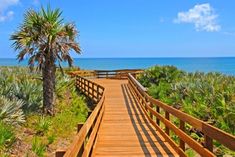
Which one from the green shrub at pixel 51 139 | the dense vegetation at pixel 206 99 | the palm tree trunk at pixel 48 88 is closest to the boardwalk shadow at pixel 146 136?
the dense vegetation at pixel 206 99

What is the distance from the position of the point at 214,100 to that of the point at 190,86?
13.0 ft

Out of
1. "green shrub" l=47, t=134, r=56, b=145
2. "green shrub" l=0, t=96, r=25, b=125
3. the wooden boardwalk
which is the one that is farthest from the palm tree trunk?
"green shrub" l=47, t=134, r=56, b=145

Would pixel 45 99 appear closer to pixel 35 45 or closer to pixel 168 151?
pixel 35 45

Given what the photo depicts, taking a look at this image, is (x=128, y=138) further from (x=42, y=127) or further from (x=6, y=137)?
(x=42, y=127)

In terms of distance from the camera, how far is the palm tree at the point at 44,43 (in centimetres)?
1895

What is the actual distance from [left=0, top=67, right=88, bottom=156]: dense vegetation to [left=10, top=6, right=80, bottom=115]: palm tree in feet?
3.30

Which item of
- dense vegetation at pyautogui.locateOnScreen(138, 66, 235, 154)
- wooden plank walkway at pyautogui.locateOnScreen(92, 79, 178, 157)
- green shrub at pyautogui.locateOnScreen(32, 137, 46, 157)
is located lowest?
green shrub at pyautogui.locateOnScreen(32, 137, 46, 157)

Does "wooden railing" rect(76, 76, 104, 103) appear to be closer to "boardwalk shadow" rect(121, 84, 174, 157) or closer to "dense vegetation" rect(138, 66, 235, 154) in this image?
"dense vegetation" rect(138, 66, 235, 154)

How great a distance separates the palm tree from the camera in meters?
19.0

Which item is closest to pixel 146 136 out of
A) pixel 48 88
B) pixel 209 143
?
pixel 209 143

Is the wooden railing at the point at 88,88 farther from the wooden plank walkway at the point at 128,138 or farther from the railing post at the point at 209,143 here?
the railing post at the point at 209,143

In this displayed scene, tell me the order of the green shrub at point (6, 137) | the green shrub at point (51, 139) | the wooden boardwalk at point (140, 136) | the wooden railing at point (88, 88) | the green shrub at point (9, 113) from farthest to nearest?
1. the wooden railing at point (88, 88)
2. the green shrub at point (51, 139)
3. the green shrub at point (9, 113)
4. the green shrub at point (6, 137)
5. the wooden boardwalk at point (140, 136)

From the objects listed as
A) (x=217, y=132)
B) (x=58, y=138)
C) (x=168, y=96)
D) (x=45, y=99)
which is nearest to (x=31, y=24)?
(x=45, y=99)

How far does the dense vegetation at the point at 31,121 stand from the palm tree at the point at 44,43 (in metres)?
1.01
